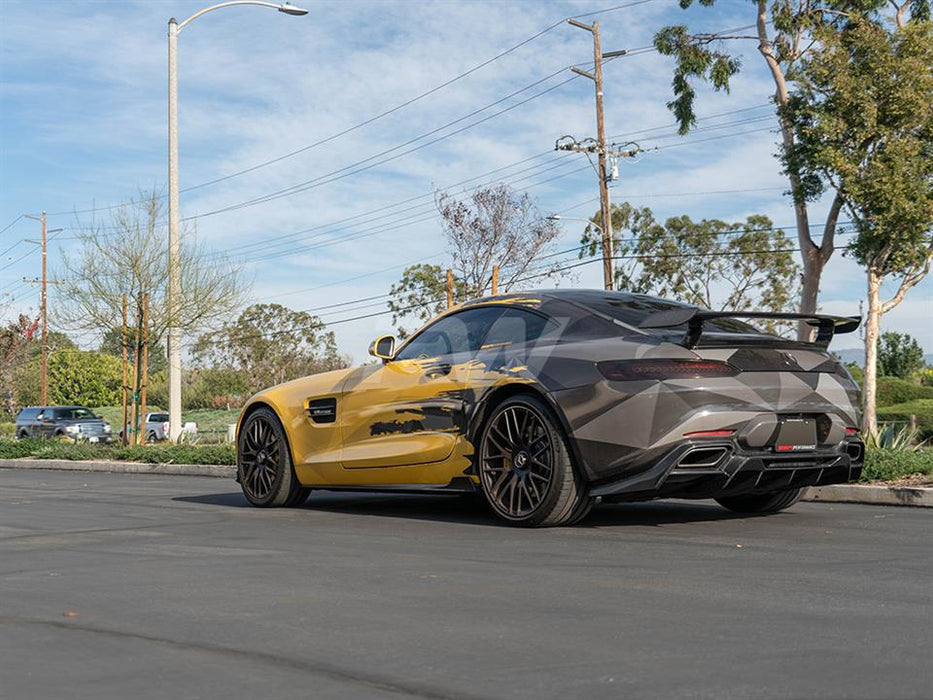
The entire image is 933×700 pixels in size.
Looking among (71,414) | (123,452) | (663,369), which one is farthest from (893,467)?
(71,414)

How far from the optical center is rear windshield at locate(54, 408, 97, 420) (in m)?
44.8

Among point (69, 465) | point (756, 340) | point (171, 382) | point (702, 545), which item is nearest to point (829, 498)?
point (756, 340)

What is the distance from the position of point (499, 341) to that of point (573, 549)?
6.15 feet

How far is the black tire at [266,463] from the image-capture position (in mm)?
9250

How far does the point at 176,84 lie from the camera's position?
23.8m

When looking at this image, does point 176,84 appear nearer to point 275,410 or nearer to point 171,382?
point 171,382

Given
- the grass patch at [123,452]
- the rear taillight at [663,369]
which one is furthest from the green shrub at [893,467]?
the grass patch at [123,452]

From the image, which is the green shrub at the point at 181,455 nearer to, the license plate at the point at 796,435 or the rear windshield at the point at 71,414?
the license plate at the point at 796,435

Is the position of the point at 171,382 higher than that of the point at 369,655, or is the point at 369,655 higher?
the point at 171,382

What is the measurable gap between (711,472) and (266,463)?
4.19 metres

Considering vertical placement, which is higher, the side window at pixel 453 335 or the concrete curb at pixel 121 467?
the side window at pixel 453 335

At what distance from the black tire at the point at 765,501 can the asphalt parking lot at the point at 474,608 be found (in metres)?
0.19

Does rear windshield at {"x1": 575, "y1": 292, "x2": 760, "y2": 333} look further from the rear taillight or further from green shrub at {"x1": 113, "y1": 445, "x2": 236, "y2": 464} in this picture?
green shrub at {"x1": 113, "y1": 445, "x2": 236, "y2": 464}

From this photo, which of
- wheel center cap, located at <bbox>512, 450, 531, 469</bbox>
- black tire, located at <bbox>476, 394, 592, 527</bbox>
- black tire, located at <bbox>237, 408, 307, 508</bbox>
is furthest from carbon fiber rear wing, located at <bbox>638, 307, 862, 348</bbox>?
black tire, located at <bbox>237, 408, 307, 508</bbox>
